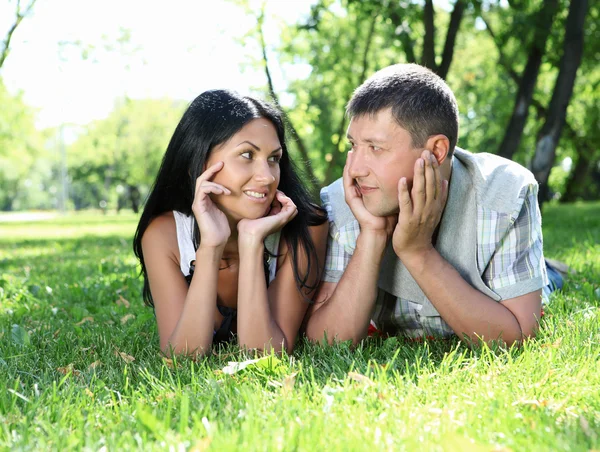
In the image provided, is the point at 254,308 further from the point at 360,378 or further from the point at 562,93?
the point at 562,93

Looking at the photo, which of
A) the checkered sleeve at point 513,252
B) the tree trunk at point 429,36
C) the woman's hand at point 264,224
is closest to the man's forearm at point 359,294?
the woman's hand at point 264,224

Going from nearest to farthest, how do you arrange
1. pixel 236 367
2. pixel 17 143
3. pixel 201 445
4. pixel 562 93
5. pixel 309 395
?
pixel 201 445 → pixel 309 395 → pixel 236 367 → pixel 562 93 → pixel 17 143

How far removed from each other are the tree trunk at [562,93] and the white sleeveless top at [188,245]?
7376mm

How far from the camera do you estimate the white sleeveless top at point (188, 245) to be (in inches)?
143

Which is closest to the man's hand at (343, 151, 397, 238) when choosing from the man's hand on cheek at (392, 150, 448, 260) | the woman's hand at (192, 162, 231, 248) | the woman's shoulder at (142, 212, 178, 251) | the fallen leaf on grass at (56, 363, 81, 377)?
the man's hand on cheek at (392, 150, 448, 260)

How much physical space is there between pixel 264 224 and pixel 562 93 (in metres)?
8.45

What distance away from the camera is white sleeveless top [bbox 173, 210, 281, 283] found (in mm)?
3635

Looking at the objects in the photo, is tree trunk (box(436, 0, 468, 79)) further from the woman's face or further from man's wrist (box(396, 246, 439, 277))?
man's wrist (box(396, 246, 439, 277))

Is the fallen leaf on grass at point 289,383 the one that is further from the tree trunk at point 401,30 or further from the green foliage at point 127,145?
the green foliage at point 127,145

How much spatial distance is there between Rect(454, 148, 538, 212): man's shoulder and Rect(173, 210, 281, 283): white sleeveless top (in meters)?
1.12

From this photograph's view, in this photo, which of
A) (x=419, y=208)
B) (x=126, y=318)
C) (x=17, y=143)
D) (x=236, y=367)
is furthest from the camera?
(x=17, y=143)

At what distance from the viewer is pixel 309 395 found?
2.48 m

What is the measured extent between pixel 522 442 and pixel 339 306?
1488 millimetres

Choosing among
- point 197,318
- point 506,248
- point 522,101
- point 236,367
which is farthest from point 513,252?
point 522,101
